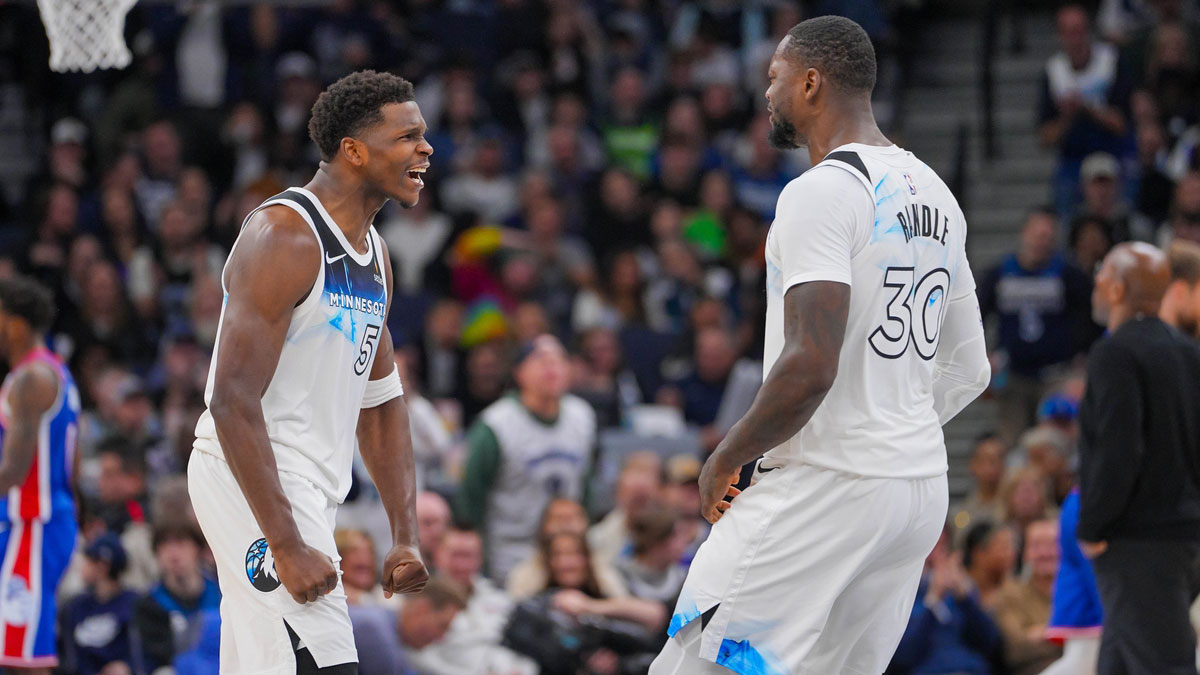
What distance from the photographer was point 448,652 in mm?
8461

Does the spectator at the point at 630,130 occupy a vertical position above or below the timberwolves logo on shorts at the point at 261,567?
above

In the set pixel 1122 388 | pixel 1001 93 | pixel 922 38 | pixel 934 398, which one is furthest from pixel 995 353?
pixel 934 398

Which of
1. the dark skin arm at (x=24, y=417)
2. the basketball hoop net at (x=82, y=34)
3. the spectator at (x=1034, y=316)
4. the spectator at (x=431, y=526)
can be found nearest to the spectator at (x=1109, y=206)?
the spectator at (x=1034, y=316)

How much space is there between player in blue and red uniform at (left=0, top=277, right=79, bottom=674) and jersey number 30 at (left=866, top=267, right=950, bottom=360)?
173 inches

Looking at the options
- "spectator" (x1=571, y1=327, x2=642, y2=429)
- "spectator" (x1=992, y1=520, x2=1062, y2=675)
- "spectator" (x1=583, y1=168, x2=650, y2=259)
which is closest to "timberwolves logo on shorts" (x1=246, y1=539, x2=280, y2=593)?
"spectator" (x1=992, y1=520, x2=1062, y2=675)

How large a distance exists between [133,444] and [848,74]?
7264 millimetres

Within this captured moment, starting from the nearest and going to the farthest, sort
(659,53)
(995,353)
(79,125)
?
(995,353), (79,125), (659,53)

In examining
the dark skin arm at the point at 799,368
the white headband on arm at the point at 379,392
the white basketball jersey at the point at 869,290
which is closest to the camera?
the dark skin arm at the point at 799,368

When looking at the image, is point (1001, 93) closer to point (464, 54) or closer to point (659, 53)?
point (659, 53)

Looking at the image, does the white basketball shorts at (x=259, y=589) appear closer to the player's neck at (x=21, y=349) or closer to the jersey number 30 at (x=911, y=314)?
the jersey number 30 at (x=911, y=314)

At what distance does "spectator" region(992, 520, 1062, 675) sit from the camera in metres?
9.16

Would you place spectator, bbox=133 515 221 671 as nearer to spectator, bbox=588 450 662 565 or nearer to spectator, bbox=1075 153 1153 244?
spectator, bbox=588 450 662 565

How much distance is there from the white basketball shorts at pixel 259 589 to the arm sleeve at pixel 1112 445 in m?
3.14

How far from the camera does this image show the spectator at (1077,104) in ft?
43.1
